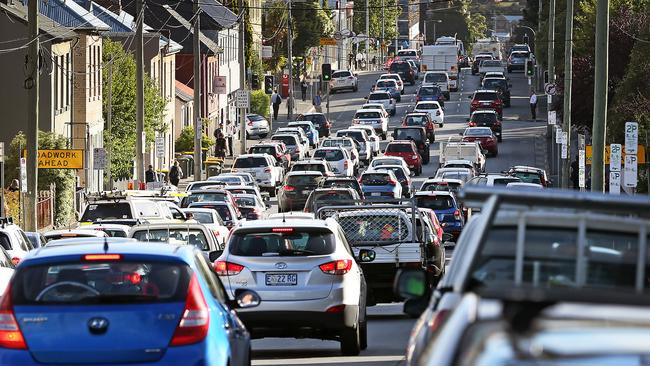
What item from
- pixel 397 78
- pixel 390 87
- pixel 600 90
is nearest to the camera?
pixel 600 90

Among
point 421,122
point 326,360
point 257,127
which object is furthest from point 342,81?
point 326,360

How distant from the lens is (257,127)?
94438 mm

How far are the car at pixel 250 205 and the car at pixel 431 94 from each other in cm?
5617

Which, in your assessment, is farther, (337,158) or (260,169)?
(337,158)

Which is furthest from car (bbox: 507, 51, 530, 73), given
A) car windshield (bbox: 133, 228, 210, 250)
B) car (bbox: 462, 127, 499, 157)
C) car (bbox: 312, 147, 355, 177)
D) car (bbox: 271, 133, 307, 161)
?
car windshield (bbox: 133, 228, 210, 250)

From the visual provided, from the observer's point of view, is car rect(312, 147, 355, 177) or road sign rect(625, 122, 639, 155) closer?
road sign rect(625, 122, 639, 155)

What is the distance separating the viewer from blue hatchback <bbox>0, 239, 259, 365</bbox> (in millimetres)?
10500

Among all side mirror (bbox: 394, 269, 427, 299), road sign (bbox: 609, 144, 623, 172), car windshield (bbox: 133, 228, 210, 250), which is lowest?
car windshield (bbox: 133, 228, 210, 250)

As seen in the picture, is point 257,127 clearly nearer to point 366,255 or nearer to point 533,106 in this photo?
point 533,106

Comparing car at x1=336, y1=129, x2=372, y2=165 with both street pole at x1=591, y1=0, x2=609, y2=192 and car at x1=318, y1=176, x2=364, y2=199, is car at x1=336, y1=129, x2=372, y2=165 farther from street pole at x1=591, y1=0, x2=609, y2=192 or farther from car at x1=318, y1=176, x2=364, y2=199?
street pole at x1=591, y1=0, x2=609, y2=192

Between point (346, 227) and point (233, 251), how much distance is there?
6.59 metres

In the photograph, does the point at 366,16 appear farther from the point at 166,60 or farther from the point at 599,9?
the point at 599,9

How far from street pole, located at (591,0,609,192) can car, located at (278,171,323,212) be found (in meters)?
22.8

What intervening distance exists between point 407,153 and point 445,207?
87.0 feet
